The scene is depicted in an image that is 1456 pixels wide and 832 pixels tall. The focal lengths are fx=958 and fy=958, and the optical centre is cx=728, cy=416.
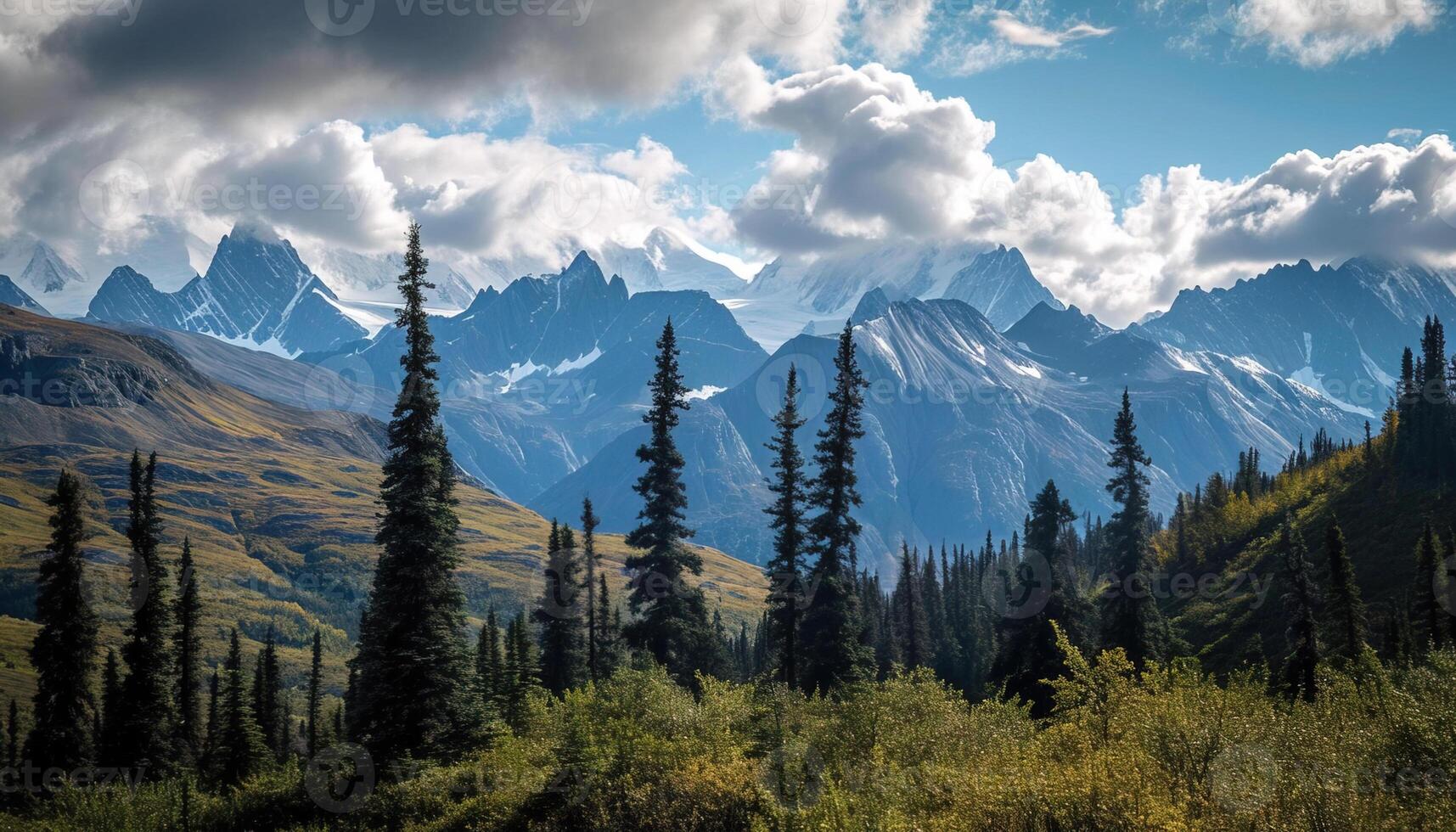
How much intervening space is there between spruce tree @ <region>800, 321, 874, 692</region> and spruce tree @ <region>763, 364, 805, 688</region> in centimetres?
75

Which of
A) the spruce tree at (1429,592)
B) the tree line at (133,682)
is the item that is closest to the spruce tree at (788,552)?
the tree line at (133,682)

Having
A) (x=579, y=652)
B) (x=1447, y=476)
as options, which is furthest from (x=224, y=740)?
(x=1447, y=476)

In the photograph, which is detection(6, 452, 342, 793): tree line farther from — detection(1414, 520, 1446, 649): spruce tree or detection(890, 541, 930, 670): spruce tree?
detection(1414, 520, 1446, 649): spruce tree

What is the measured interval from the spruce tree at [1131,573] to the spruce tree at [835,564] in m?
16.1

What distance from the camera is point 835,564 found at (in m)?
49.4

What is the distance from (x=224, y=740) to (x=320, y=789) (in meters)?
35.8

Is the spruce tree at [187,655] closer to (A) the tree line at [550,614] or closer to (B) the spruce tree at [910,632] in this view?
(A) the tree line at [550,614]

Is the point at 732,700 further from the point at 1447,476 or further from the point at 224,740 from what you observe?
the point at 1447,476

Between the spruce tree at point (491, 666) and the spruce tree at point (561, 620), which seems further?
the spruce tree at point (561, 620)

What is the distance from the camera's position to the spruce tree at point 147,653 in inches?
2233

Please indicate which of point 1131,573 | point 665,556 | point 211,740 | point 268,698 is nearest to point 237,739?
point 211,740

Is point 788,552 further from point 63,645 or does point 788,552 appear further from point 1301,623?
point 63,645

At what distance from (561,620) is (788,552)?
32.0 m

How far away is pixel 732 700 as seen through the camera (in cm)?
3105
